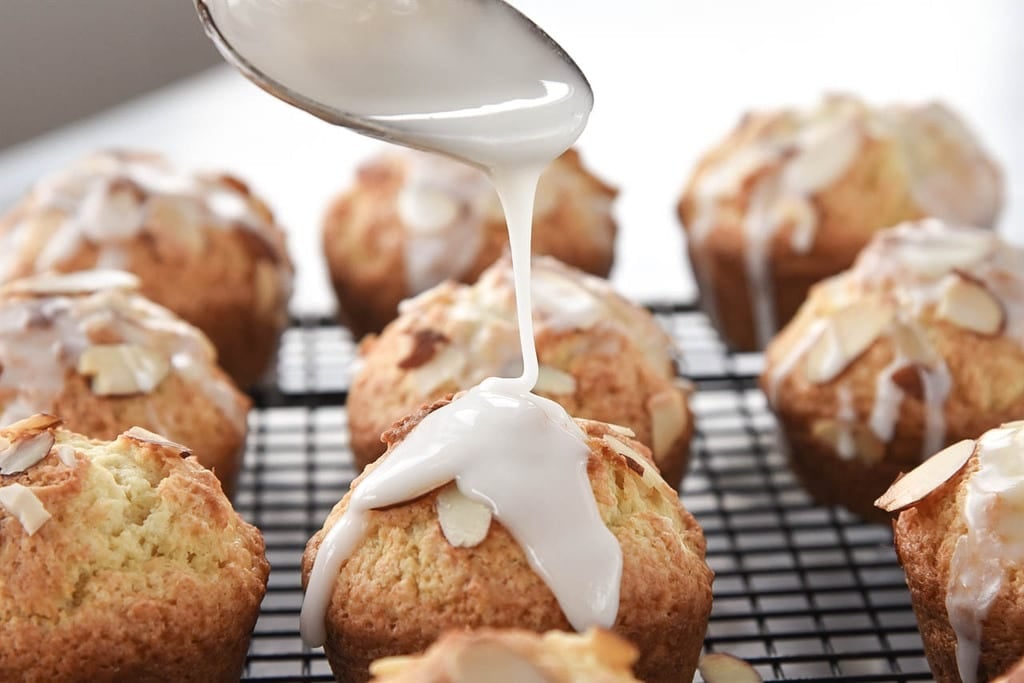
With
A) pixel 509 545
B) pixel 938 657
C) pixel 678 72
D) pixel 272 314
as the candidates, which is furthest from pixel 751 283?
pixel 678 72

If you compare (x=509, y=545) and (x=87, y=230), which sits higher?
(x=509, y=545)

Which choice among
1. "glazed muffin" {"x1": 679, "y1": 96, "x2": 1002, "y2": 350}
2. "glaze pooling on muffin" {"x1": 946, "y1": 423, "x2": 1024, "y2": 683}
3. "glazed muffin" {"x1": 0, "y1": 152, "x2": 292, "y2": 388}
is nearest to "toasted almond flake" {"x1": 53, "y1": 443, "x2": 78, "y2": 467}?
"glazed muffin" {"x1": 0, "y1": 152, "x2": 292, "y2": 388}

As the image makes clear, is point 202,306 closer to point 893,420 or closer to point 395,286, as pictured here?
point 395,286

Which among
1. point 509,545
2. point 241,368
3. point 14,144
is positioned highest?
point 509,545

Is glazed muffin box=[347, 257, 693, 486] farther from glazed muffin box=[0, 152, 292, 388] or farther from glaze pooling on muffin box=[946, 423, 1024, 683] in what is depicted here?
glaze pooling on muffin box=[946, 423, 1024, 683]

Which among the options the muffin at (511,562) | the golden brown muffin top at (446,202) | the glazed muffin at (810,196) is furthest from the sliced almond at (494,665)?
the glazed muffin at (810,196)

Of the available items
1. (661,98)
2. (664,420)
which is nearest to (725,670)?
(664,420)
